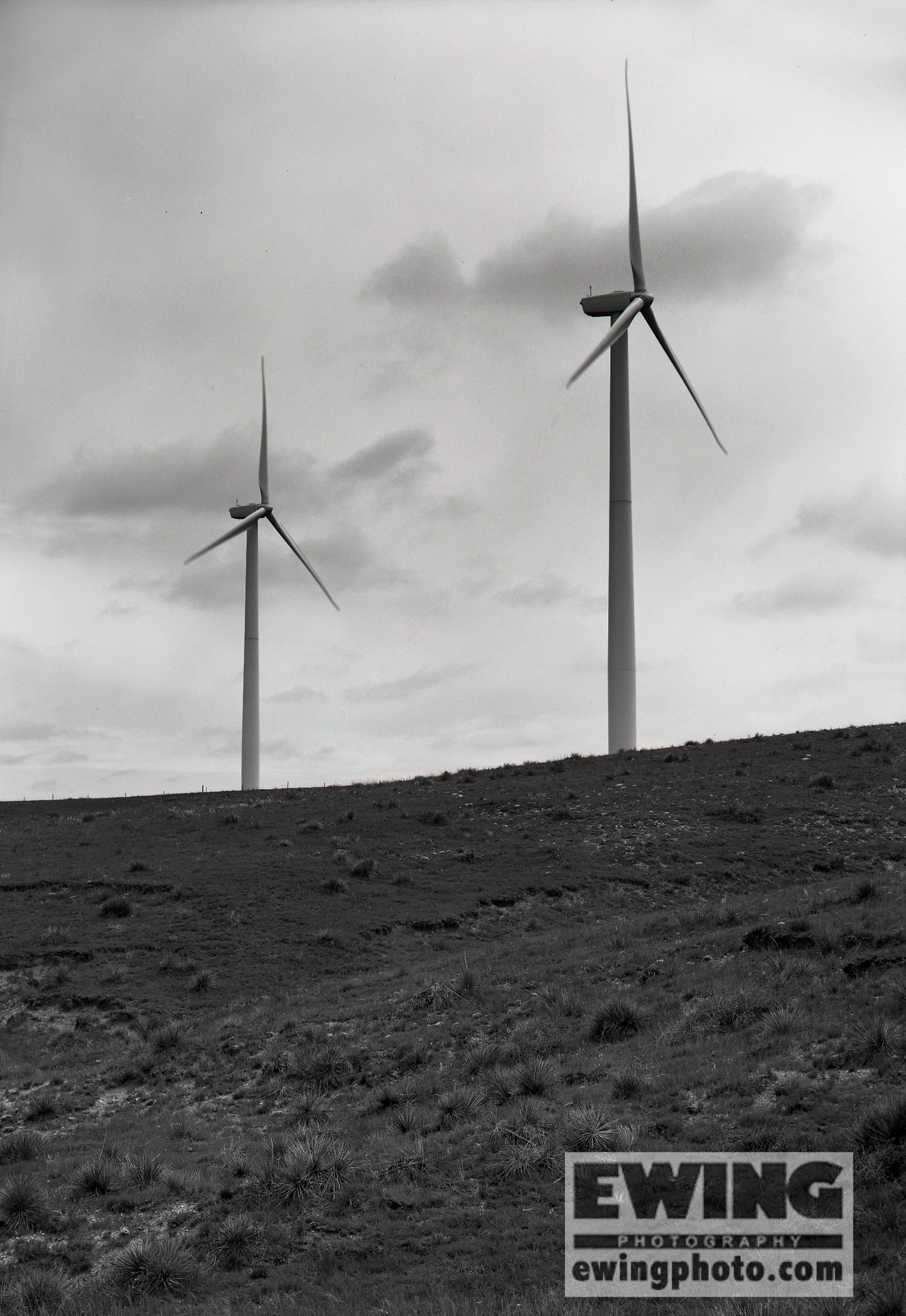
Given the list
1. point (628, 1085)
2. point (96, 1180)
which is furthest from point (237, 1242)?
point (628, 1085)

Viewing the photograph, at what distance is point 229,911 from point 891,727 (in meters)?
38.1

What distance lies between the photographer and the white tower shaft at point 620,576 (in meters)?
57.1

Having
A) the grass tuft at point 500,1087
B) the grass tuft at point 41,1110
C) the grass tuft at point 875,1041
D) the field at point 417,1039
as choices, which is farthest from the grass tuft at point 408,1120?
the grass tuft at point 41,1110

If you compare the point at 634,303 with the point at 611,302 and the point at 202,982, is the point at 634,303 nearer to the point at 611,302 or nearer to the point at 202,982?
the point at 611,302

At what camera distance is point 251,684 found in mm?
73688

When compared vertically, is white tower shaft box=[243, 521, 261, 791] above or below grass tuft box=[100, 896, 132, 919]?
above

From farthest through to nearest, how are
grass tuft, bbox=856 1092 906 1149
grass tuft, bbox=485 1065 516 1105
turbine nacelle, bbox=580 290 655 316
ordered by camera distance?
turbine nacelle, bbox=580 290 655 316
grass tuft, bbox=485 1065 516 1105
grass tuft, bbox=856 1092 906 1149

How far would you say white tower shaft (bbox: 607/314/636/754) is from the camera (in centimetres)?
5709

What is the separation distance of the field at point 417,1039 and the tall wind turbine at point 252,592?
27.0 meters

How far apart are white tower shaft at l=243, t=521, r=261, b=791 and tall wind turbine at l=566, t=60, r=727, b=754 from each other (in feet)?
83.0

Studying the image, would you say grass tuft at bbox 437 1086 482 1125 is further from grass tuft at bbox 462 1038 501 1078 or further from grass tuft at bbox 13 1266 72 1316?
grass tuft at bbox 13 1266 72 1316

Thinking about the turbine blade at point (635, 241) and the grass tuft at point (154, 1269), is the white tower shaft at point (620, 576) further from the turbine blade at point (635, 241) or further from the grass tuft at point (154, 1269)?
the grass tuft at point (154, 1269)

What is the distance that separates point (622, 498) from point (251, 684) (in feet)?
92.2

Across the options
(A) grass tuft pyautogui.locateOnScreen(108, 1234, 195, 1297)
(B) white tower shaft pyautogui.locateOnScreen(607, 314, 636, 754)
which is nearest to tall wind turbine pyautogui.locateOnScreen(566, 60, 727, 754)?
(B) white tower shaft pyautogui.locateOnScreen(607, 314, 636, 754)
